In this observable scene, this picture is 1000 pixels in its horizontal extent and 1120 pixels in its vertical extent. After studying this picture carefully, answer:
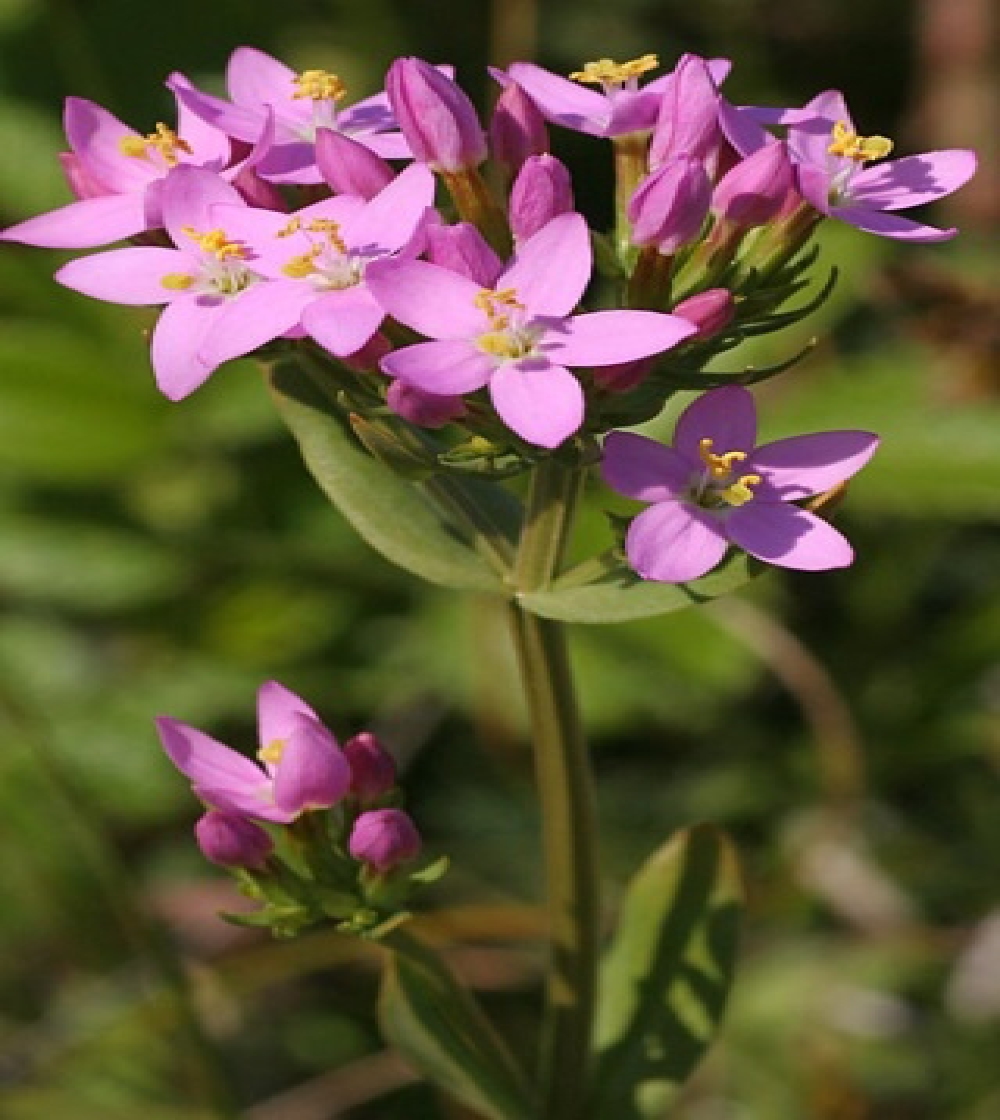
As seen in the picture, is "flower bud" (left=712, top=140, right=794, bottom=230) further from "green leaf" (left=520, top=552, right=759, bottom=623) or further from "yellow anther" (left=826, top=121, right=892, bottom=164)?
"green leaf" (left=520, top=552, right=759, bottom=623)

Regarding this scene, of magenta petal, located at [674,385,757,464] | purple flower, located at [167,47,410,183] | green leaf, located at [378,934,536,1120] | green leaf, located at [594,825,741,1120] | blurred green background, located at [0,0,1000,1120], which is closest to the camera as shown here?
magenta petal, located at [674,385,757,464]

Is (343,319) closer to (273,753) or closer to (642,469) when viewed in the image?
(642,469)

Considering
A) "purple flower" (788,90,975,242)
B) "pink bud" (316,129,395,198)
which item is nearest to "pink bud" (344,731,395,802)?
"pink bud" (316,129,395,198)

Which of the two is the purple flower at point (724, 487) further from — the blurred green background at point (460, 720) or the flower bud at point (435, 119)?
the blurred green background at point (460, 720)

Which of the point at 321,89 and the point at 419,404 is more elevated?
the point at 321,89

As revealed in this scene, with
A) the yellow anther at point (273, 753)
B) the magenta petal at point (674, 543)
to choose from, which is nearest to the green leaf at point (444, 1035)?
the yellow anther at point (273, 753)

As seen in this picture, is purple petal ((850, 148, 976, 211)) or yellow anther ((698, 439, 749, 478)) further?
purple petal ((850, 148, 976, 211))

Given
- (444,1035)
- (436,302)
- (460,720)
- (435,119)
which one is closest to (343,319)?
(436,302)
